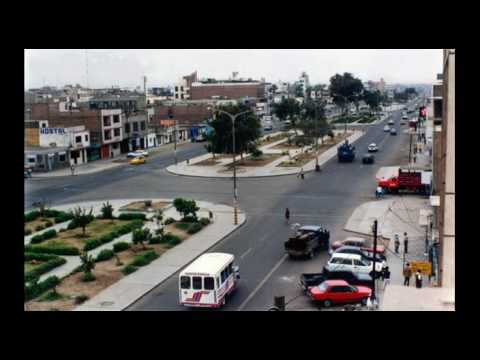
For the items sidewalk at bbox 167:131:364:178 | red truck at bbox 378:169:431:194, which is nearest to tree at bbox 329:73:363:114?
sidewalk at bbox 167:131:364:178

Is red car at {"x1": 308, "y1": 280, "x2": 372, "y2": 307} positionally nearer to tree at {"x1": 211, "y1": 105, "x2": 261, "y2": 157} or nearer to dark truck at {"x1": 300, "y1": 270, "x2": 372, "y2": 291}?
dark truck at {"x1": 300, "y1": 270, "x2": 372, "y2": 291}

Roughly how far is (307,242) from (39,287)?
511 centimetres

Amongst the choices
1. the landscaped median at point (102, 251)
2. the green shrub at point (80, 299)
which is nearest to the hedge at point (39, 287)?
the landscaped median at point (102, 251)

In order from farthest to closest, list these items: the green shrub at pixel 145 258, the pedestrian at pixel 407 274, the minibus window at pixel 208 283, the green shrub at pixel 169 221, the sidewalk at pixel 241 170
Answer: the sidewalk at pixel 241 170, the green shrub at pixel 169 221, the green shrub at pixel 145 258, the pedestrian at pixel 407 274, the minibus window at pixel 208 283

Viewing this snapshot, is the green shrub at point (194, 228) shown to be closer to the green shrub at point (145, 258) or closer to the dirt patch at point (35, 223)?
the green shrub at point (145, 258)

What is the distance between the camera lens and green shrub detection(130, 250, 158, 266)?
1221cm

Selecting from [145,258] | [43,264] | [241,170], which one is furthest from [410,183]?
[43,264]

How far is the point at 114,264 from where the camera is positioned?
12.3 metres

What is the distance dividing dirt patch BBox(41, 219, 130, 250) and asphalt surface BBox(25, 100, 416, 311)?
317 centimetres

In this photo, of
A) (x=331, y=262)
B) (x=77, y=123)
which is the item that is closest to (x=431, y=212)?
(x=331, y=262)

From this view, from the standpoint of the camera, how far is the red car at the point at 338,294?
32.6 ft

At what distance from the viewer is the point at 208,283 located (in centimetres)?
970

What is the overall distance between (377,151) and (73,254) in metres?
21.9
